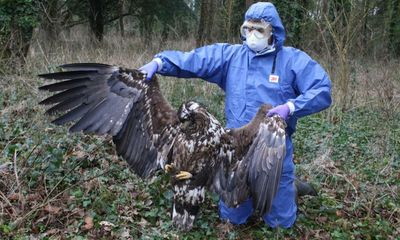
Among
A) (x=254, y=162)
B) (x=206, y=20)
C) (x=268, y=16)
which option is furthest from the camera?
(x=206, y=20)

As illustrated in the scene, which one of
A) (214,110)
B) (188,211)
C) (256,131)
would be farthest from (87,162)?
(214,110)

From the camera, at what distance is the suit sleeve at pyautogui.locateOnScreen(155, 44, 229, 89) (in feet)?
14.3

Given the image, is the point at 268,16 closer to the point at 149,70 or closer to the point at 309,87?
the point at 309,87

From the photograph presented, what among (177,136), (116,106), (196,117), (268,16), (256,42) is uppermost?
(268,16)

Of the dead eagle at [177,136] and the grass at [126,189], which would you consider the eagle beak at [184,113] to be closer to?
the dead eagle at [177,136]

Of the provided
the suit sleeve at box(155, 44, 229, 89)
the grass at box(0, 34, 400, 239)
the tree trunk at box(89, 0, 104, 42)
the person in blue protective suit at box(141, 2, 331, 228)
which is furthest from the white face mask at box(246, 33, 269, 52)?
the tree trunk at box(89, 0, 104, 42)

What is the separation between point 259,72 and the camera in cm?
442

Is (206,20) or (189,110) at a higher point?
(206,20)

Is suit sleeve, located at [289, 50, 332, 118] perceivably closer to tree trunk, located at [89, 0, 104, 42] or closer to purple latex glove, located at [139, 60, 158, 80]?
purple latex glove, located at [139, 60, 158, 80]

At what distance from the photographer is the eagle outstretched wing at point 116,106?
3.99 m

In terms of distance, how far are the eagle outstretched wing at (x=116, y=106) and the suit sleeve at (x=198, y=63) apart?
0.30 m

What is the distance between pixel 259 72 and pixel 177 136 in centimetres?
98

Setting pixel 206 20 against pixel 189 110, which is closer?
pixel 189 110

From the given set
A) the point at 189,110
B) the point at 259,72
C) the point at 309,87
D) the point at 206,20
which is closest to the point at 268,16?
the point at 259,72
